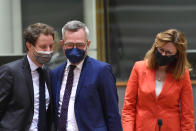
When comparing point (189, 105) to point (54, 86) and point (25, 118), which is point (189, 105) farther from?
point (25, 118)

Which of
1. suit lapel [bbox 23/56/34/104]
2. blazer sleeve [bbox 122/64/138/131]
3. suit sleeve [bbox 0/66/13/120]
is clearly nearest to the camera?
suit sleeve [bbox 0/66/13/120]

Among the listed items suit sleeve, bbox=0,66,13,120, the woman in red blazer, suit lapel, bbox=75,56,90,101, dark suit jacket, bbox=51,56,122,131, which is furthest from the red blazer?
suit sleeve, bbox=0,66,13,120

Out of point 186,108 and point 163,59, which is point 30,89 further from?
point 186,108

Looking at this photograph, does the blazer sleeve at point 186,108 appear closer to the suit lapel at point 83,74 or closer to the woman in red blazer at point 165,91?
the woman in red blazer at point 165,91

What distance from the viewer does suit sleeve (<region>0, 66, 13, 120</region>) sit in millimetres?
2939

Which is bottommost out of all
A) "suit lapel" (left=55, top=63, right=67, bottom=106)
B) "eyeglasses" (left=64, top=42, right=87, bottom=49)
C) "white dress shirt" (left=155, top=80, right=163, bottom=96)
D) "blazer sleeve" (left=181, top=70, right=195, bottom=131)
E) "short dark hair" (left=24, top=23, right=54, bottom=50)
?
"blazer sleeve" (left=181, top=70, right=195, bottom=131)

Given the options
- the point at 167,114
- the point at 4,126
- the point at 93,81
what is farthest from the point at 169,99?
the point at 4,126

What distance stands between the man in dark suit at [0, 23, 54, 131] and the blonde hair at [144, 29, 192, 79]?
46.3 inches

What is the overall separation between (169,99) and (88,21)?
361 cm

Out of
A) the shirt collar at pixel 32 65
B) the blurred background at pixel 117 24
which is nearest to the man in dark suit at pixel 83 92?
the shirt collar at pixel 32 65

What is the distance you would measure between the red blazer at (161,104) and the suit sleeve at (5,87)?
1.42 meters

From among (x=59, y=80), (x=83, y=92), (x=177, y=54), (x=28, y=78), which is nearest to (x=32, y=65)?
(x=28, y=78)

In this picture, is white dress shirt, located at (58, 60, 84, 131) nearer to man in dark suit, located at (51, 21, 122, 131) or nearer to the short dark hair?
man in dark suit, located at (51, 21, 122, 131)

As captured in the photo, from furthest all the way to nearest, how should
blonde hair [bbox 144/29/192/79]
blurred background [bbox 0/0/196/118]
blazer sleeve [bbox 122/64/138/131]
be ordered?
blurred background [bbox 0/0/196/118] → blazer sleeve [bbox 122/64/138/131] → blonde hair [bbox 144/29/192/79]
